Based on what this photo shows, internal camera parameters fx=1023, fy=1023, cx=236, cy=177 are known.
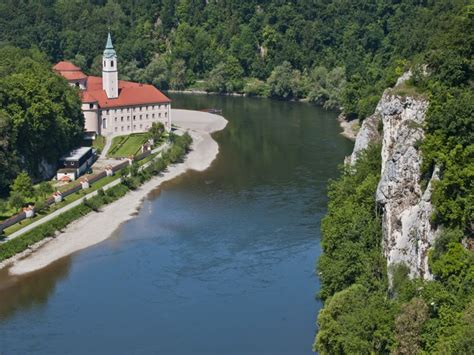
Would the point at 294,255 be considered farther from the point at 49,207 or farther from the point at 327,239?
the point at 49,207

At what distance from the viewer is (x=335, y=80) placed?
387 ft

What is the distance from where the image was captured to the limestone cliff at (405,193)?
43375mm

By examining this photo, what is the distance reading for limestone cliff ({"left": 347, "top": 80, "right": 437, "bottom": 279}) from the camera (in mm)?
43375

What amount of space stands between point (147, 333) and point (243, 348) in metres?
4.90

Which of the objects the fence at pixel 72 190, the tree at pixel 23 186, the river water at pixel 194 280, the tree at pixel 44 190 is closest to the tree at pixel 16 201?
the fence at pixel 72 190

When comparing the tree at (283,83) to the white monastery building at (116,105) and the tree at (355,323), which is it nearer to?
the white monastery building at (116,105)

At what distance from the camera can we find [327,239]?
52812mm

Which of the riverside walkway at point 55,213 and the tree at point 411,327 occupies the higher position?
the tree at point 411,327

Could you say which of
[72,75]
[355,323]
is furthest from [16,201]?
[72,75]

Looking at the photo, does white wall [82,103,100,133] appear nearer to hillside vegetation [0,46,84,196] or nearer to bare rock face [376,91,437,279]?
hillside vegetation [0,46,84,196]

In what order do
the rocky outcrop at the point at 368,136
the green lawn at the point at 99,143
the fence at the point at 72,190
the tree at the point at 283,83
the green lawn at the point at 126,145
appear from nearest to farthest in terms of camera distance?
the rocky outcrop at the point at 368,136 → the fence at the point at 72,190 → the green lawn at the point at 126,145 → the green lawn at the point at 99,143 → the tree at the point at 283,83

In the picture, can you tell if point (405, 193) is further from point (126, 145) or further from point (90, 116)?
point (90, 116)

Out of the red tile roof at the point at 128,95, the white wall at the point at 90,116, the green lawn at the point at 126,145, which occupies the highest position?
the red tile roof at the point at 128,95

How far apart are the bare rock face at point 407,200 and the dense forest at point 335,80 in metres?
0.71
